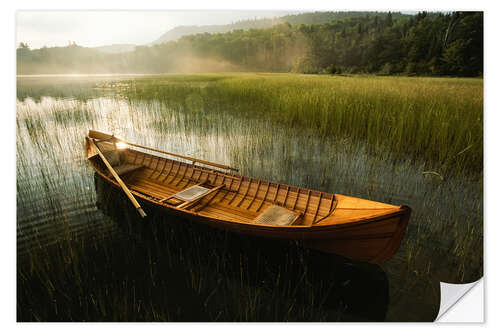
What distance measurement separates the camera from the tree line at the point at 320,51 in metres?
3.38

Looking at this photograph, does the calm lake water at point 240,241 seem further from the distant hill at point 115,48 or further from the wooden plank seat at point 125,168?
the distant hill at point 115,48

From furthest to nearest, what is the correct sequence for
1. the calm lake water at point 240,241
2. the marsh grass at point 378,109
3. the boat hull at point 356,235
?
the marsh grass at point 378,109 < the calm lake water at point 240,241 < the boat hull at point 356,235

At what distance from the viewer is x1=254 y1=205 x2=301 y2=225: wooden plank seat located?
3246 millimetres

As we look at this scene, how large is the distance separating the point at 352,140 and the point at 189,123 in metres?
5.23

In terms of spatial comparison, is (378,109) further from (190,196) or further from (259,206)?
(190,196)

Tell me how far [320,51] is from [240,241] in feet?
17.1

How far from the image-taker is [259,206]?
3.89m

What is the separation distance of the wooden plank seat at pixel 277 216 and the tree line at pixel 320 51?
122 inches

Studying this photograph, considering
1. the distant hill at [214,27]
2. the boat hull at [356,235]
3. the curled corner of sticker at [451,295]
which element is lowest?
the curled corner of sticker at [451,295]

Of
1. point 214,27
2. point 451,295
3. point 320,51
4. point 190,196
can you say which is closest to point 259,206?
point 190,196

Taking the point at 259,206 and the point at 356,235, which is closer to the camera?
the point at 356,235

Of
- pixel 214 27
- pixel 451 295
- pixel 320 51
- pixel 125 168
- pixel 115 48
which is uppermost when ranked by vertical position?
pixel 320 51

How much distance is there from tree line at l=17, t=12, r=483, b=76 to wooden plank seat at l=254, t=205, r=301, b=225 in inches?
122

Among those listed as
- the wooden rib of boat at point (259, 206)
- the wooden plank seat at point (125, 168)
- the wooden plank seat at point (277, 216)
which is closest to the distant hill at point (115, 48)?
the wooden rib of boat at point (259, 206)
